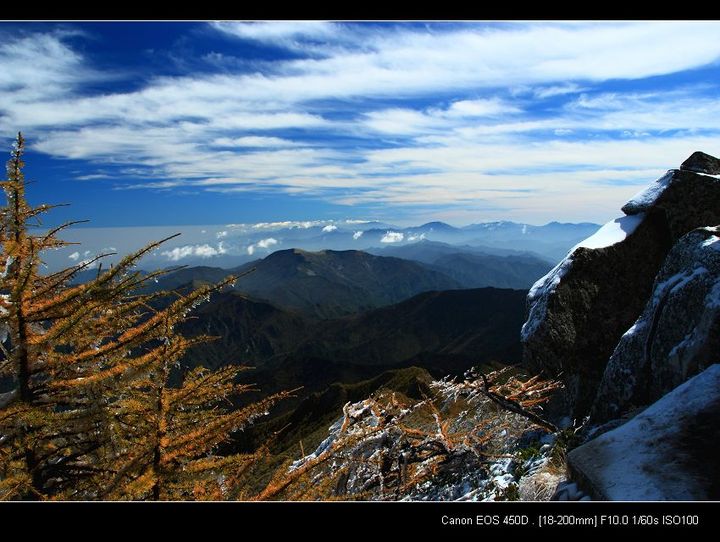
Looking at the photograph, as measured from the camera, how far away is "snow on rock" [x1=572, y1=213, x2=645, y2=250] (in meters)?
10.3

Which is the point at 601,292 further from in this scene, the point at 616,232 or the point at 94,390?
the point at 94,390

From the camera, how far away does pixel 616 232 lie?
1055 centimetres

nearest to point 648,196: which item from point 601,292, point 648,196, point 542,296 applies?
point 648,196

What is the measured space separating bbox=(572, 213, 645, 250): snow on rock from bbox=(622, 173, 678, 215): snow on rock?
0.18 metres

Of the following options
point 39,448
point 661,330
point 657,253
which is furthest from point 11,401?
point 657,253

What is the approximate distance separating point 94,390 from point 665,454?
6.27m

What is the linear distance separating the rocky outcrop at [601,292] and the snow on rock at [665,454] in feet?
17.2

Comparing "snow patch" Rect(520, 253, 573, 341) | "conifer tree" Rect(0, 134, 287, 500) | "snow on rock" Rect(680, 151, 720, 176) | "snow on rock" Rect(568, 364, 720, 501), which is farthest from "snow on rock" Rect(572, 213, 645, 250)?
"conifer tree" Rect(0, 134, 287, 500)

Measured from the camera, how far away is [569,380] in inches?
397

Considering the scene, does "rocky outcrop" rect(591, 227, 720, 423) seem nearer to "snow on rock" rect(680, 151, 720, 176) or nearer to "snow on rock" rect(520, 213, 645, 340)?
"snow on rock" rect(520, 213, 645, 340)
